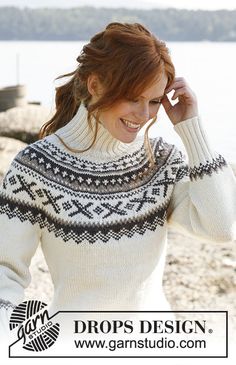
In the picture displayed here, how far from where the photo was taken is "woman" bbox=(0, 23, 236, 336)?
187 cm

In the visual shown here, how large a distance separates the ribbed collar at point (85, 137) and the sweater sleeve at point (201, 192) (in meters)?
0.20

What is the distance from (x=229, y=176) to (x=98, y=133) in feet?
1.35

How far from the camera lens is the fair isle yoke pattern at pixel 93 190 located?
1.93 m

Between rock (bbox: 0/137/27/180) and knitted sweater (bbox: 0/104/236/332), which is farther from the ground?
rock (bbox: 0/137/27/180)

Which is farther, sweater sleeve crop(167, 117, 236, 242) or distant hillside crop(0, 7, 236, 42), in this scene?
distant hillside crop(0, 7, 236, 42)

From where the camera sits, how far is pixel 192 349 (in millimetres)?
2070

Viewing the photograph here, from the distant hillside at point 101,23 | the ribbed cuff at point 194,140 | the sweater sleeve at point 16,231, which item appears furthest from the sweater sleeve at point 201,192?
the distant hillside at point 101,23

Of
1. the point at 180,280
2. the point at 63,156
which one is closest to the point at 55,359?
the point at 63,156

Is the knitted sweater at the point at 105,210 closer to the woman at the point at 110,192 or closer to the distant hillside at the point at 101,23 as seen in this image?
the woman at the point at 110,192

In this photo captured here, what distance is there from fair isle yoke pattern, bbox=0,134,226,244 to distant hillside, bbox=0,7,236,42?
7.21 ft

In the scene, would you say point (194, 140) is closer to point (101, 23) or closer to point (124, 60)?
point (124, 60)

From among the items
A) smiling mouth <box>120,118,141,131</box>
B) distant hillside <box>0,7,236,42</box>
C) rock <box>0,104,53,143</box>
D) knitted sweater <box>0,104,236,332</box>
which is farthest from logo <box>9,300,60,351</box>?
rock <box>0,104,53,143</box>

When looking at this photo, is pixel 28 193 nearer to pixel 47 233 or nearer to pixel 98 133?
pixel 47 233

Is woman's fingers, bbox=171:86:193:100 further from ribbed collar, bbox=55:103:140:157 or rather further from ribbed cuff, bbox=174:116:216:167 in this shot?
ribbed collar, bbox=55:103:140:157
